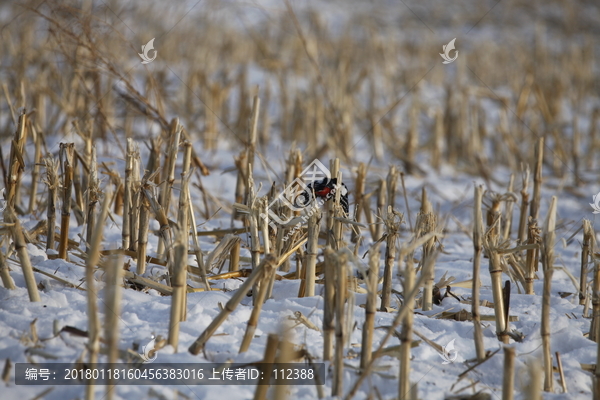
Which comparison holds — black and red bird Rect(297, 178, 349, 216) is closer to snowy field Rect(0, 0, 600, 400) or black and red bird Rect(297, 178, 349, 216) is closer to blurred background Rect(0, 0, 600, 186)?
snowy field Rect(0, 0, 600, 400)

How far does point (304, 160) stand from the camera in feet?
8.76

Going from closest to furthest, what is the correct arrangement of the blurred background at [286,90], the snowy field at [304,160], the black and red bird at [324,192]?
the snowy field at [304,160], the black and red bird at [324,192], the blurred background at [286,90]

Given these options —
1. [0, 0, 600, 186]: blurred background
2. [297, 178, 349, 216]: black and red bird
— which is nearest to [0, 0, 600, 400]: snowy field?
[0, 0, 600, 186]: blurred background

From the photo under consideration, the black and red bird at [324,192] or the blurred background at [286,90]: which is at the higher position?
the blurred background at [286,90]

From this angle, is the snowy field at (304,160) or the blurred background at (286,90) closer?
the snowy field at (304,160)

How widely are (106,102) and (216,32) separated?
3.75 meters

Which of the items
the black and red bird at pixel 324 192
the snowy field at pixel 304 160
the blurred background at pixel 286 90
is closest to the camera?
the snowy field at pixel 304 160

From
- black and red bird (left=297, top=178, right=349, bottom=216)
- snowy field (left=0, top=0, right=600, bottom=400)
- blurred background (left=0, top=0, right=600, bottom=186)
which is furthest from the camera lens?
blurred background (left=0, top=0, right=600, bottom=186)

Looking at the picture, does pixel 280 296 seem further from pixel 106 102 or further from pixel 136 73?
pixel 136 73

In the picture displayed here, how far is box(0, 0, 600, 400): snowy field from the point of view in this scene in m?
1.18

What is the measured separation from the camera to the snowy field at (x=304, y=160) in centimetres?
118

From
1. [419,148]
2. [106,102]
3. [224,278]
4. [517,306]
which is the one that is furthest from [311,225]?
[419,148]

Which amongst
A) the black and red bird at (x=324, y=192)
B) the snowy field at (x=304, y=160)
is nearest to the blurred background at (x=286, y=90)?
the snowy field at (x=304, y=160)

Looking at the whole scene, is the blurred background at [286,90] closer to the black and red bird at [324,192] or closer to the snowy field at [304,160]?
the snowy field at [304,160]
